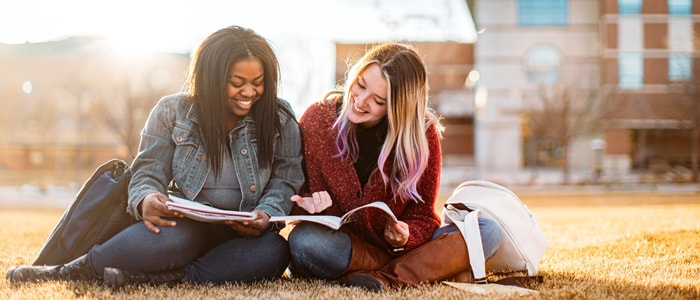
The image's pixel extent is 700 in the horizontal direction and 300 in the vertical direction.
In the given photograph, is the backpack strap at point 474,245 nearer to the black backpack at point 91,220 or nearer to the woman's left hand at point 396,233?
the woman's left hand at point 396,233

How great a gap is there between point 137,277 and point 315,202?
0.82m

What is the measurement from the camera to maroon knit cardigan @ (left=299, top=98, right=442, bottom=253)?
3.07 meters

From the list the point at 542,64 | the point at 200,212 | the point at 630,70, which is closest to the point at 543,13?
the point at 542,64

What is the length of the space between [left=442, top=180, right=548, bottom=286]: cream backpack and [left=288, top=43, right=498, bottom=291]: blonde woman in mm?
98

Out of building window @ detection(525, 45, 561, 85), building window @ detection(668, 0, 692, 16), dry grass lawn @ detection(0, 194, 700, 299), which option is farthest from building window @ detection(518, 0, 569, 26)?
dry grass lawn @ detection(0, 194, 700, 299)

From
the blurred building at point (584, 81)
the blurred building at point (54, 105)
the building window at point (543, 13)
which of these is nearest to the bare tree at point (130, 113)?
the blurred building at point (54, 105)

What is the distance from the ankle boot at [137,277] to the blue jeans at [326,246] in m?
0.51

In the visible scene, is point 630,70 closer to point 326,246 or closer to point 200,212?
point 326,246

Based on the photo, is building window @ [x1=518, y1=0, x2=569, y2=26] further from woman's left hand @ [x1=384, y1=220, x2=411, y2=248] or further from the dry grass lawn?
woman's left hand @ [x1=384, y1=220, x2=411, y2=248]

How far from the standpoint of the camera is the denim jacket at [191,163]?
299cm

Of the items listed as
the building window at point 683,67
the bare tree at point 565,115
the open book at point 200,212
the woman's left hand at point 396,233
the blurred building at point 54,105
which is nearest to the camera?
the open book at point 200,212

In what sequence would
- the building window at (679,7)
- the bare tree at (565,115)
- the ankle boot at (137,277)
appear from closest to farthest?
1. the ankle boot at (137,277)
2. the bare tree at (565,115)
3. the building window at (679,7)

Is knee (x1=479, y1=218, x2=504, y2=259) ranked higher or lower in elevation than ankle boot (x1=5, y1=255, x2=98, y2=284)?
higher

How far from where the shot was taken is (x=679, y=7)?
942 inches
